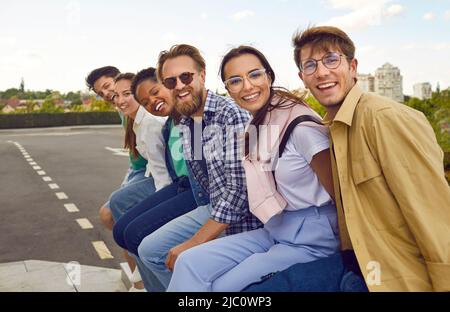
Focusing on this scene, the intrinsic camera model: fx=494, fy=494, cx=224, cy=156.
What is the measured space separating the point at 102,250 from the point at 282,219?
399cm

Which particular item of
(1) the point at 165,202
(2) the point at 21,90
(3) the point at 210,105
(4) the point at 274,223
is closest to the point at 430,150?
(4) the point at 274,223

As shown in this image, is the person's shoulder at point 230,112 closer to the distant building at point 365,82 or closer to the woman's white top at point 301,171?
the woman's white top at point 301,171

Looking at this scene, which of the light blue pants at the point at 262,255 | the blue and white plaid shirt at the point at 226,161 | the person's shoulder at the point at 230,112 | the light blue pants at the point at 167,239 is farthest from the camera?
the light blue pants at the point at 167,239

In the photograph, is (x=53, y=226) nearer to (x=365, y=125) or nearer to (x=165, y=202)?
(x=165, y=202)

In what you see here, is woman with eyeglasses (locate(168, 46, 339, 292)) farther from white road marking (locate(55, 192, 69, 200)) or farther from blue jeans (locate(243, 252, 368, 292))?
white road marking (locate(55, 192, 69, 200))

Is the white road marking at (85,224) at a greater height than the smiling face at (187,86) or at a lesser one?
lesser

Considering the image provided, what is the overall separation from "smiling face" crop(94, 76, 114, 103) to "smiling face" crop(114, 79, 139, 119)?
0.29 m

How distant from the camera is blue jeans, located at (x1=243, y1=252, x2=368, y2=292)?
2.07 meters

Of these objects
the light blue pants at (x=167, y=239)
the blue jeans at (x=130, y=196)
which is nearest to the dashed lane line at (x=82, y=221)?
the blue jeans at (x=130, y=196)

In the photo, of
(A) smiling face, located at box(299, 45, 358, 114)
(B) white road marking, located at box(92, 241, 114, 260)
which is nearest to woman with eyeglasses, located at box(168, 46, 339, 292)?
(A) smiling face, located at box(299, 45, 358, 114)

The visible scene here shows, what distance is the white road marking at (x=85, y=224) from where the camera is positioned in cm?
711

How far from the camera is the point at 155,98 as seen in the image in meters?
3.67

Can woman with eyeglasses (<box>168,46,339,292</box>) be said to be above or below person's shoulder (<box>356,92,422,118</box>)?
below

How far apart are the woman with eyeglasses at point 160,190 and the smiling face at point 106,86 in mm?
693
